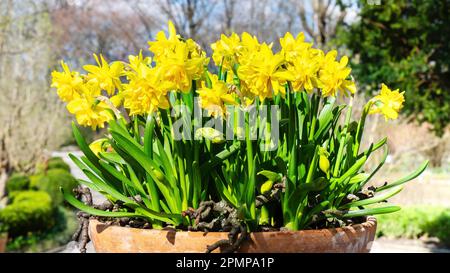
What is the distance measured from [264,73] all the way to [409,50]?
444 centimetres

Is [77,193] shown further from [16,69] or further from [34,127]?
[34,127]

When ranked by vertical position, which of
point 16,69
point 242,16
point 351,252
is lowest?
point 351,252

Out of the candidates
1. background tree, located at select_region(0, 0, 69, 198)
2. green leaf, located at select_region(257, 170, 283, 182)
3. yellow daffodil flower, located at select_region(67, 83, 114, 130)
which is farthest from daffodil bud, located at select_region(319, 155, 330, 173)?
background tree, located at select_region(0, 0, 69, 198)

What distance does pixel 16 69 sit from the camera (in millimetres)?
9727

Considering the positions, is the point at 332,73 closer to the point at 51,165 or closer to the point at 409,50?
the point at 409,50

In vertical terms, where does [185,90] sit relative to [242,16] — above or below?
below

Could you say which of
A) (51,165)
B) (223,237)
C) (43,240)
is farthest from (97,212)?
(51,165)

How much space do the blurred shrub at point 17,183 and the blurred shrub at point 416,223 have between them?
22.7 feet

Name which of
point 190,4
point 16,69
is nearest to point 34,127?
point 16,69

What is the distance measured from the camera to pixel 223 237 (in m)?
0.87

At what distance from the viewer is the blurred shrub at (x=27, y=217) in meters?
7.12

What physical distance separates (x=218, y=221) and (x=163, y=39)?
377mm

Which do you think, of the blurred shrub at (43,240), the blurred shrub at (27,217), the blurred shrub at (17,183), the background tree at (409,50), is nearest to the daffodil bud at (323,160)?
the background tree at (409,50)

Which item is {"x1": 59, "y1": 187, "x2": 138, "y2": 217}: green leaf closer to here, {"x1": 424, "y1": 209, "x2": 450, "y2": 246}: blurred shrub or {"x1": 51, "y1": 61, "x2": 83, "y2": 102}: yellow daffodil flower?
{"x1": 51, "y1": 61, "x2": 83, "y2": 102}: yellow daffodil flower
